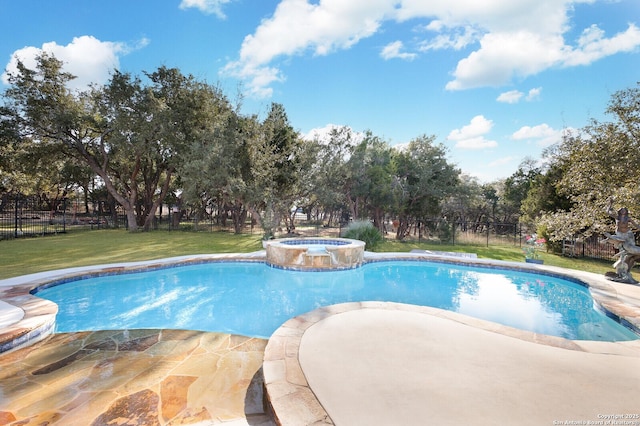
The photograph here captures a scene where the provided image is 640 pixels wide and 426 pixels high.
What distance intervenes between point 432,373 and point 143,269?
846cm

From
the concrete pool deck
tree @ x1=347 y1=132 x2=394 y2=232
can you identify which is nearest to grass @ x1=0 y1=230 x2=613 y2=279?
tree @ x1=347 y1=132 x2=394 y2=232

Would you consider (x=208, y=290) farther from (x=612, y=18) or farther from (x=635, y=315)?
(x=612, y=18)

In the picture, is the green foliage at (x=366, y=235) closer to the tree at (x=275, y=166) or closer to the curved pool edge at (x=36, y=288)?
the tree at (x=275, y=166)

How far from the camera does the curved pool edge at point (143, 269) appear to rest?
167 inches

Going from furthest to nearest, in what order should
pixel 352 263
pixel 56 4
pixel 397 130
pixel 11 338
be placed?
pixel 397 130, pixel 56 4, pixel 352 263, pixel 11 338

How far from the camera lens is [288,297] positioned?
710 centimetres

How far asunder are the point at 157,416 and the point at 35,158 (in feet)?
70.8

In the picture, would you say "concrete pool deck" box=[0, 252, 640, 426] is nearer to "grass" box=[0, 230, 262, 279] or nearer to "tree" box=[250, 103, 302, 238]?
"grass" box=[0, 230, 262, 279]

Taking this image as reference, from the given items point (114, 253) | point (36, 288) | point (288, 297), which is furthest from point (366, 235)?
point (36, 288)

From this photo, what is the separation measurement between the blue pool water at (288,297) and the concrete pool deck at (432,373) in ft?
5.21

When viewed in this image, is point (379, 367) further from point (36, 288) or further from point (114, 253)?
point (114, 253)

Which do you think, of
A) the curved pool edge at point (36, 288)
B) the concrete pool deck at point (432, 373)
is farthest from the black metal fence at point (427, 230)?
the curved pool edge at point (36, 288)

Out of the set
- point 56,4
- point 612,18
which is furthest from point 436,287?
point 56,4

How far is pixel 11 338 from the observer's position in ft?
12.7
